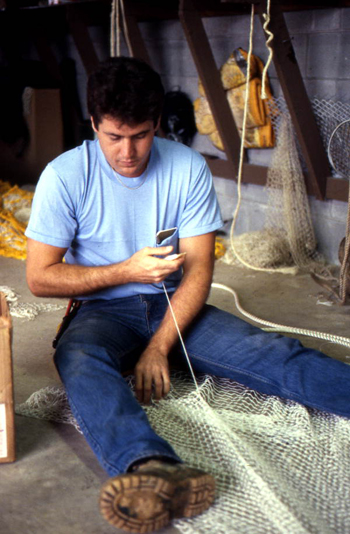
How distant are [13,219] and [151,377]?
3.04 metres

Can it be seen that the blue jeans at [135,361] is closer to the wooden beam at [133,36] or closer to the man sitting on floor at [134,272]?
the man sitting on floor at [134,272]

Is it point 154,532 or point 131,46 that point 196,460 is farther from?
point 131,46

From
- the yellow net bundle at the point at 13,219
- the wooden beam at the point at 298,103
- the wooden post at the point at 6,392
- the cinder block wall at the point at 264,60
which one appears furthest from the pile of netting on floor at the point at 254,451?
the yellow net bundle at the point at 13,219

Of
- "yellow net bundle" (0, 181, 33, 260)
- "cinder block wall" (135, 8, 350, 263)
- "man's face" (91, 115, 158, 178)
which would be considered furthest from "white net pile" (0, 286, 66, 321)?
"cinder block wall" (135, 8, 350, 263)

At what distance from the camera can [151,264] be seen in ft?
6.54

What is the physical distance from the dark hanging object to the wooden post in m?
3.12

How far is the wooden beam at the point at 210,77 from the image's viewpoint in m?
3.99

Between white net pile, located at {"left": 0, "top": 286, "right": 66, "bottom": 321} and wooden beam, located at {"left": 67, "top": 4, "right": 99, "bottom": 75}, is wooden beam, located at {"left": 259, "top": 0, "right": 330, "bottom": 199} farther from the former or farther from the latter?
wooden beam, located at {"left": 67, "top": 4, "right": 99, "bottom": 75}

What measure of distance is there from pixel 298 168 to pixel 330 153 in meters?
0.32

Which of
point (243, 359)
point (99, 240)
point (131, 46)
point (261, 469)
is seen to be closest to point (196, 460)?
point (261, 469)

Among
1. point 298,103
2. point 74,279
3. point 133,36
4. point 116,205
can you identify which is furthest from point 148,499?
point 133,36

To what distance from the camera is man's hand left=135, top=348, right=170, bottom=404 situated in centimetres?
206

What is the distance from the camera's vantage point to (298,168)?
4000 millimetres

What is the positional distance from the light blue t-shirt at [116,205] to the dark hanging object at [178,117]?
2.49 metres
